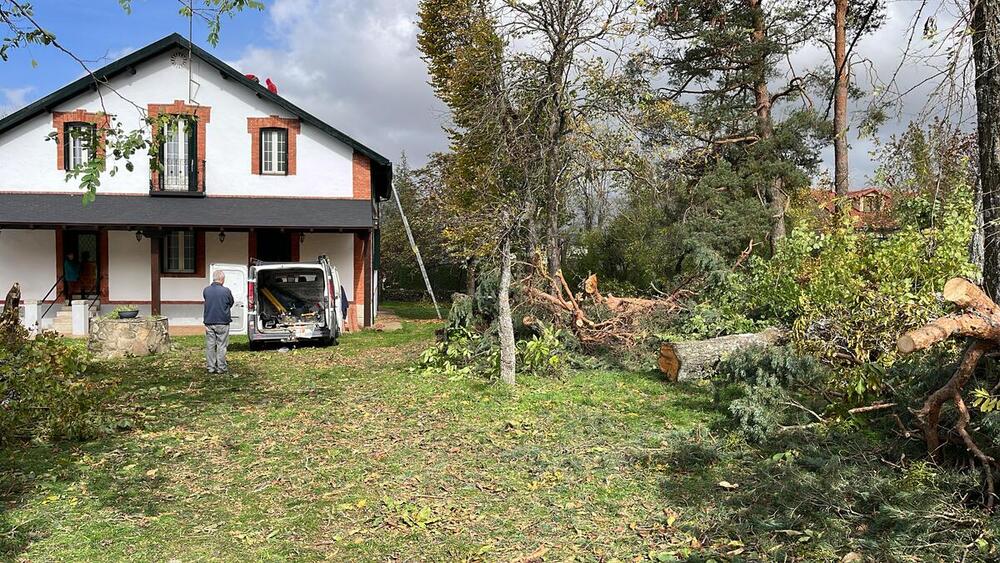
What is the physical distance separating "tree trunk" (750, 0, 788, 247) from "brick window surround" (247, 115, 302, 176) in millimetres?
13883

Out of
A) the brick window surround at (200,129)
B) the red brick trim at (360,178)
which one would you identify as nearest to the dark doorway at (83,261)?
the brick window surround at (200,129)

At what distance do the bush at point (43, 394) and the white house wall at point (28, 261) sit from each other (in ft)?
45.8

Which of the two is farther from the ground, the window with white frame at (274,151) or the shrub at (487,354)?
the window with white frame at (274,151)

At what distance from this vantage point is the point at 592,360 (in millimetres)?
11297

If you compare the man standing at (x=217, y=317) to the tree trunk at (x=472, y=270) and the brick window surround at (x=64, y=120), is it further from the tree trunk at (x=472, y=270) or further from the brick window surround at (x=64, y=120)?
the brick window surround at (x=64, y=120)

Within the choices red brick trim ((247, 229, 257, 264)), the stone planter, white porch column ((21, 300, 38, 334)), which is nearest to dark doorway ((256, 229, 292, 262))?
red brick trim ((247, 229, 257, 264))

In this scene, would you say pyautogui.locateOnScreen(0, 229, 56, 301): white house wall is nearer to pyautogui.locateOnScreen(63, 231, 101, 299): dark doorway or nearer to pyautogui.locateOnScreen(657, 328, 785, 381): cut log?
pyautogui.locateOnScreen(63, 231, 101, 299): dark doorway

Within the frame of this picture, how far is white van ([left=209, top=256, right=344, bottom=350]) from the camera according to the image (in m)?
14.5

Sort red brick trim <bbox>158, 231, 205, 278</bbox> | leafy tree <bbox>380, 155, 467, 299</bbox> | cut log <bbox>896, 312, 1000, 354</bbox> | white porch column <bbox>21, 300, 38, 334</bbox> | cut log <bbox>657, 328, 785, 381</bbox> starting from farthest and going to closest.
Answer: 1. leafy tree <bbox>380, 155, 467, 299</bbox>
2. red brick trim <bbox>158, 231, 205, 278</bbox>
3. white porch column <bbox>21, 300, 38, 334</bbox>
4. cut log <bbox>657, 328, 785, 381</bbox>
5. cut log <bbox>896, 312, 1000, 354</bbox>

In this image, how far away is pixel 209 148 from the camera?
63.6 feet

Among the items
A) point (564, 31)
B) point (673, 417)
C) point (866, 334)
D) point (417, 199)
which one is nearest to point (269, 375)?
point (673, 417)

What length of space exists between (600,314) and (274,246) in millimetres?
12443

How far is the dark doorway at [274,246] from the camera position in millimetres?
20469

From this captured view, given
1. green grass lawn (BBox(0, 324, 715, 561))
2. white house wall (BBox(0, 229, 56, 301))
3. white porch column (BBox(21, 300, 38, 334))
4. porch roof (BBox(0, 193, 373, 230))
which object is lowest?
green grass lawn (BBox(0, 324, 715, 561))
